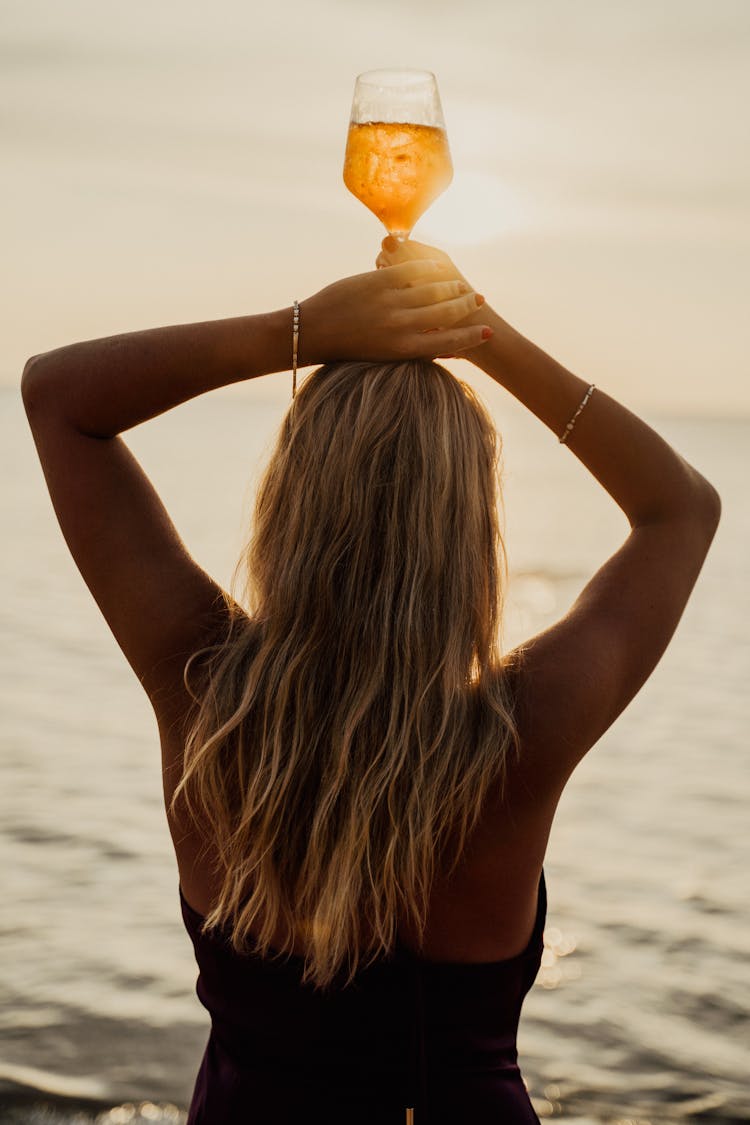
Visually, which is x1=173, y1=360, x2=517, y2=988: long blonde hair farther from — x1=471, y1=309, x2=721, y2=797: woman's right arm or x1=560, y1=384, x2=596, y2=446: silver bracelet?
x1=560, y1=384, x2=596, y2=446: silver bracelet

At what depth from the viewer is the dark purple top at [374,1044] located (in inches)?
66.8

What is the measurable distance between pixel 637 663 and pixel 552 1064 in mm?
4672

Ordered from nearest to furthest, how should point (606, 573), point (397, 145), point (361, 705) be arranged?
point (361, 705), point (606, 573), point (397, 145)

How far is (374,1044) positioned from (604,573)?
766 mm

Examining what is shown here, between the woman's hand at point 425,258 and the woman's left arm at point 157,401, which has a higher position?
the woman's hand at point 425,258

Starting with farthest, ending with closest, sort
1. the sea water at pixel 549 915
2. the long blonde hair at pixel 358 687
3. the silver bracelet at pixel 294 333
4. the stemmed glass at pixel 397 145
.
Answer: the sea water at pixel 549 915, the stemmed glass at pixel 397 145, the silver bracelet at pixel 294 333, the long blonde hair at pixel 358 687

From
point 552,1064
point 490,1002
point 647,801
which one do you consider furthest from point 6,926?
point 490,1002

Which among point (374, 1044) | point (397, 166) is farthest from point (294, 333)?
point (374, 1044)

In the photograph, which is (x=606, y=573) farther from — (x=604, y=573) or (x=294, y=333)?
(x=294, y=333)

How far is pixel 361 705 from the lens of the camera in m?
1.64

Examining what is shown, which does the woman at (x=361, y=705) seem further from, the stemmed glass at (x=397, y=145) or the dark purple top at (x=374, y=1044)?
the stemmed glass at (x=397, y=145)

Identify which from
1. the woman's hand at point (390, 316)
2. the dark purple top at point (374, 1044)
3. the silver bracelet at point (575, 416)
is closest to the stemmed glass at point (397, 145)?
the woman's hand at point (390, 316)

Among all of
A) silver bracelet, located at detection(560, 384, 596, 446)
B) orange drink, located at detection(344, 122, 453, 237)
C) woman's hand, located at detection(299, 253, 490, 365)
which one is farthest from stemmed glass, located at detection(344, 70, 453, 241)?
silver bracelet, located at detection(560, 384, 596, 446)

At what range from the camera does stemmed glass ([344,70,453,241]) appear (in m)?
1.90
